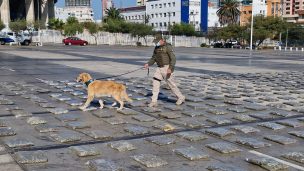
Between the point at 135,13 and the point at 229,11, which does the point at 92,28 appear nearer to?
the point at 229,11

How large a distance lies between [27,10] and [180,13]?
4155 cm

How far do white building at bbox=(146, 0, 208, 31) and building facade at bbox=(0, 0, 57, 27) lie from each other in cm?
2836

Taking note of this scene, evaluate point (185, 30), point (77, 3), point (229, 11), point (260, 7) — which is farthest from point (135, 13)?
point (185, 30)

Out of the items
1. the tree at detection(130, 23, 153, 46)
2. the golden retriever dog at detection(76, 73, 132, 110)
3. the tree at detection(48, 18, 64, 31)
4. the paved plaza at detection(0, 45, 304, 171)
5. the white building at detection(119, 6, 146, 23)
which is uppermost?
the white building at detection(119, 6, 146, 23)

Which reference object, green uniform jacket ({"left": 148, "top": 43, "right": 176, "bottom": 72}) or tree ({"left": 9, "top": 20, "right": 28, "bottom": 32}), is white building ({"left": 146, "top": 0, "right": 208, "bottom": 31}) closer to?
tree ({"left": 9, "top": 20, "right": 28, "bottom": 32})

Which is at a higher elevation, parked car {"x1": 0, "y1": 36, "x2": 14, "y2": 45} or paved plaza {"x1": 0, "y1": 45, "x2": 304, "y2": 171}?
parked car {"x1": 0, "y1": 36, "x2": 14, "y2": 45}

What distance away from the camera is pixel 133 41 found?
70125mm

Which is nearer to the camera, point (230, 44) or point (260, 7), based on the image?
point (230, 44)

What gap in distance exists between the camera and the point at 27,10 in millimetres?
81250

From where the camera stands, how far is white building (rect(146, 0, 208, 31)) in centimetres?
10250

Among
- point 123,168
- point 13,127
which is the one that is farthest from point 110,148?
point 13,127

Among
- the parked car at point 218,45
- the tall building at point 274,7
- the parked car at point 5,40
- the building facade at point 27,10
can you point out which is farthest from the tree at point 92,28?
the tall building at point 274,7

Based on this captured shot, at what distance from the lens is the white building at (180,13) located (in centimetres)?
10250

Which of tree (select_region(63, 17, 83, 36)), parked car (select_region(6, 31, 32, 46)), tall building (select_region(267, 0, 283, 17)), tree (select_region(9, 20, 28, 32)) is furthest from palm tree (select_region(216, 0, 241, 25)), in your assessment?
parked car (select_region(6, 31, 32, 46))
